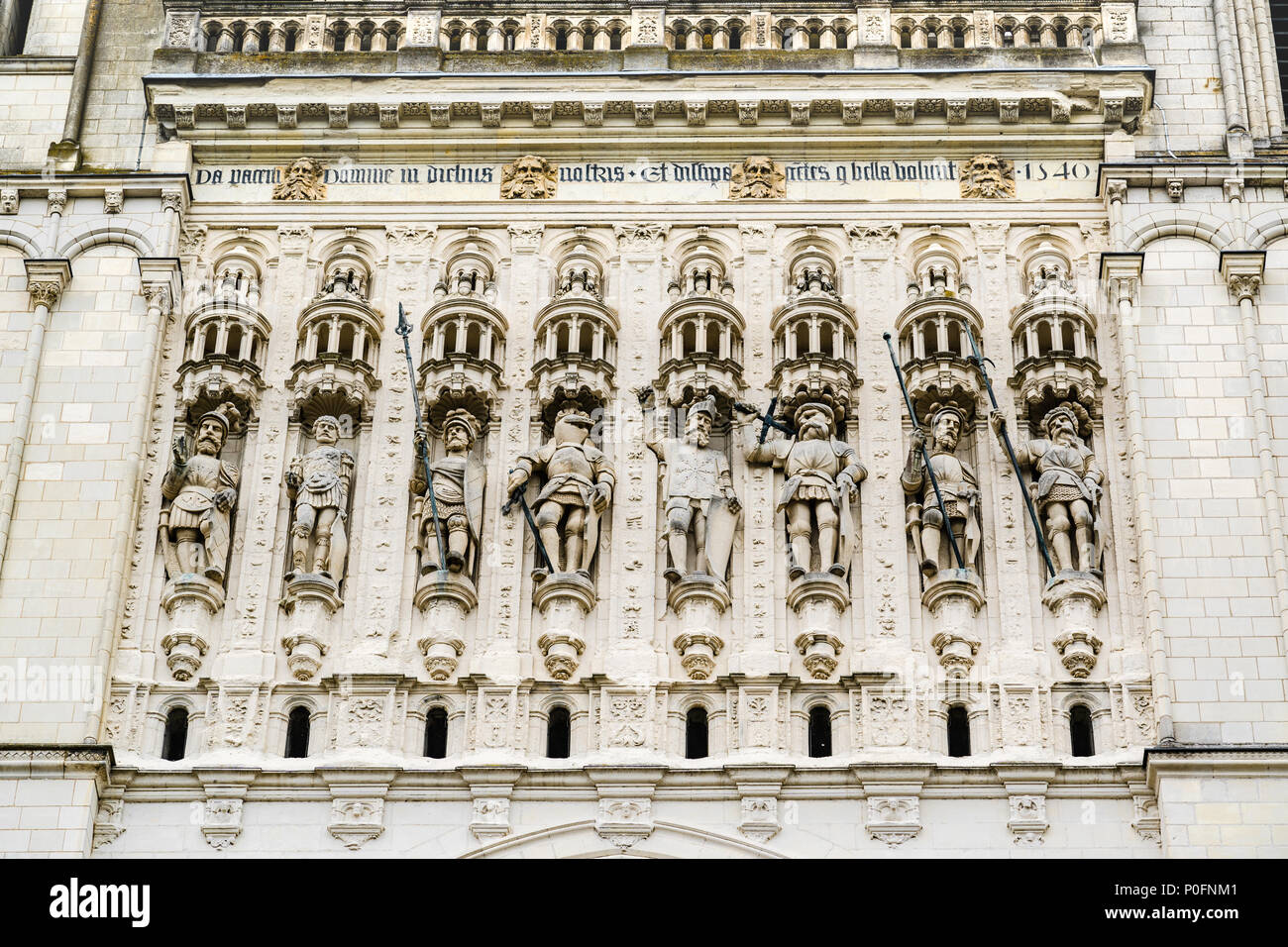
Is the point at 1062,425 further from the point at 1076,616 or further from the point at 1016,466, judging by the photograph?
the point at 1076,616

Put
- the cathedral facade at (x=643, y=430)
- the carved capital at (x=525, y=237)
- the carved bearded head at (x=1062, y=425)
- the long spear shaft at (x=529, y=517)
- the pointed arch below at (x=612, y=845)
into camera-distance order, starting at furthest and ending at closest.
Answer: the carved capital at (x=525, y=237) → the carved bearded head at (x=1062, y=425) → the long spear shaft at (x=529, y=517) → the cathedral facade at (x=643, y=430) → the pointed arch below at (x=612, y=845)

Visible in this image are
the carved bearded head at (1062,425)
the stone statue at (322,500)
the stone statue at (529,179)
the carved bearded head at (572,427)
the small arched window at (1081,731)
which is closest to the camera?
the small arched window at (1081,731)

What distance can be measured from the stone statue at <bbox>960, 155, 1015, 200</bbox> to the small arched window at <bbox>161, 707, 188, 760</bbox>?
378 inches

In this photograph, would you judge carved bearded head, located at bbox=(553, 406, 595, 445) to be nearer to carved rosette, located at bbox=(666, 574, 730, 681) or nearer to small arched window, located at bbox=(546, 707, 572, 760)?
carved rosette, located at bbox=(666, 574, 730, 681)

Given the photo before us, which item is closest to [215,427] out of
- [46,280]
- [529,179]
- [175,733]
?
[46,280]

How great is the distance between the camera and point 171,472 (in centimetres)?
2617

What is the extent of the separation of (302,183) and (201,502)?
431 centimetres

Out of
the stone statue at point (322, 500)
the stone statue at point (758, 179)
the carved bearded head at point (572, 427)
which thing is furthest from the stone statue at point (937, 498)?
the stone statue at point (322, 500)

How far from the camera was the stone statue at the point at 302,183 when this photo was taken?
94.0 ft

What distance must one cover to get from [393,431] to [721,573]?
3577mm

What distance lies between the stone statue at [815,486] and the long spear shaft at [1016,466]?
1.39 m

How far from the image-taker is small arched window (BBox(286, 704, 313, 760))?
24906 mm

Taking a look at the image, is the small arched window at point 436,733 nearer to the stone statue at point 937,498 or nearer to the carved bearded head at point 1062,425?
the stone statue at point 937,498

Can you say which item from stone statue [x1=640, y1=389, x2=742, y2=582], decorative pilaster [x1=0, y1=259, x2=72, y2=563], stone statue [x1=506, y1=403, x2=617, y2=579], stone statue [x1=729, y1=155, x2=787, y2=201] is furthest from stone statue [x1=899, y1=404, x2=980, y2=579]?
decorative pilaster [x1=0, y1=259, x2=72, y2=563]
